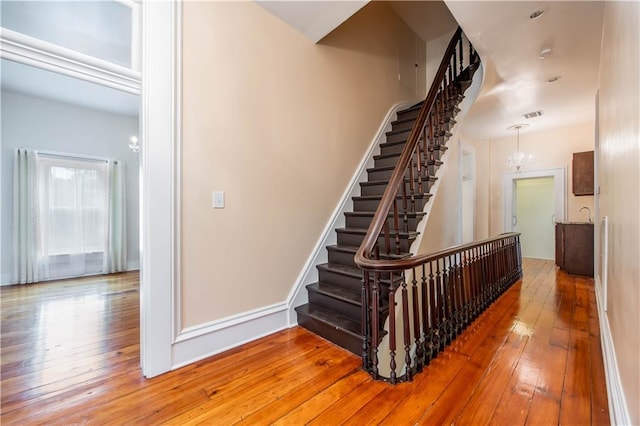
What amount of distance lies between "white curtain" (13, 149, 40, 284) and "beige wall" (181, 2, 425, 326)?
3.99 metres

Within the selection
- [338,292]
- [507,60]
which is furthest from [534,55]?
[338,292]

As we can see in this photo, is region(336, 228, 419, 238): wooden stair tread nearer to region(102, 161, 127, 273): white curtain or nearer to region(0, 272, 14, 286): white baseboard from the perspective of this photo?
region(102, 161, 127, 273): white curtain

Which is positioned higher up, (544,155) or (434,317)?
(544,155)

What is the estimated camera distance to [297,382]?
1.67m

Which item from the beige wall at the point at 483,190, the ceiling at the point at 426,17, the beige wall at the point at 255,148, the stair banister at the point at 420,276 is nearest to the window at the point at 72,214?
the beige wall at the point at 255,148

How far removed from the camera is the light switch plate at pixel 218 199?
80.1 inches

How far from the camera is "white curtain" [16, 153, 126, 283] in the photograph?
4.11 m

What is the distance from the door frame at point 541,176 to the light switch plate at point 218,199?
614 cm

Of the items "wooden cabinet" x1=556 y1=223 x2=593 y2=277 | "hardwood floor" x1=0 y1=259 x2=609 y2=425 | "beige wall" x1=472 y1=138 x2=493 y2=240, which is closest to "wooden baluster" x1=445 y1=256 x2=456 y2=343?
"hardwood floor" x1=0 y1=259 x2=609 y2=425

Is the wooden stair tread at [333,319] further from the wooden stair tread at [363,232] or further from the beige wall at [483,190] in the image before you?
the beige wall at [483,190]

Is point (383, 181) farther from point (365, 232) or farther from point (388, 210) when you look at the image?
point (388, 210)

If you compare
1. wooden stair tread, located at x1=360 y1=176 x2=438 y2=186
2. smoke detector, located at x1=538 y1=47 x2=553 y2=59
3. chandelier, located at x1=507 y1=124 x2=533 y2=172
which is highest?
smoke detector, located at x1=538 y1=47 x2=553 y2=59

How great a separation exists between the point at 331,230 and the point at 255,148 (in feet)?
3.93

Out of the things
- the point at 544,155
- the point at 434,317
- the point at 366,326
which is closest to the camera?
the point at 366,326
